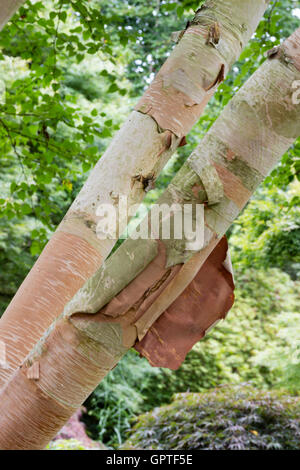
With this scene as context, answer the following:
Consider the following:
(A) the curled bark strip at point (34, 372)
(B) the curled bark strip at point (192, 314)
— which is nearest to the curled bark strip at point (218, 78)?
(B) the curled bark strip at point (192, 314)

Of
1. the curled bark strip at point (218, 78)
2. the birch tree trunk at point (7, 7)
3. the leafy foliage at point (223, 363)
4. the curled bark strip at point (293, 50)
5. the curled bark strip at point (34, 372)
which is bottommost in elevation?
the leafy foliage at point (223, 363)

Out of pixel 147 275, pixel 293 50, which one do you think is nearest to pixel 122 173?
pixel 147 275

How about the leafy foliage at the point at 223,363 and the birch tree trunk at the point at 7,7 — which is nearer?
the birch tree trunk at the point at 7,7

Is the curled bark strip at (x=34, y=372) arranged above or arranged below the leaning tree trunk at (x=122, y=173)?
below

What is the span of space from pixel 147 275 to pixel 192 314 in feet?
0.57

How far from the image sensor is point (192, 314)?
1.02 m

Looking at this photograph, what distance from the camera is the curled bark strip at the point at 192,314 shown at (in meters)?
1.00

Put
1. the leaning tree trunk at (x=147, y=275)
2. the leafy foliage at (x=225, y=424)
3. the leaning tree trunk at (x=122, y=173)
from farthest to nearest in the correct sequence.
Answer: the leafy foliage at (x=225, y=424), the leaning tree trunk at (x=122, y=173), the leaning tree trunk at (x=147, y=275)

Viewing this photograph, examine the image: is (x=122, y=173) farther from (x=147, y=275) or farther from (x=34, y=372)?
(x=34, y=372)

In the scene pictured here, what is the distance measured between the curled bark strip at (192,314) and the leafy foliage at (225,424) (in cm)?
406

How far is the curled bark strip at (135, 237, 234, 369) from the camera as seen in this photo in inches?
39.3

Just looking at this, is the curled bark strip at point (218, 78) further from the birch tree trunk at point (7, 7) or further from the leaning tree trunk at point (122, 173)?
the birch tree trunk at point (7, 7)

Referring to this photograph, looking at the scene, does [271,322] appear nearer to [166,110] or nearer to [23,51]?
[23,51]
